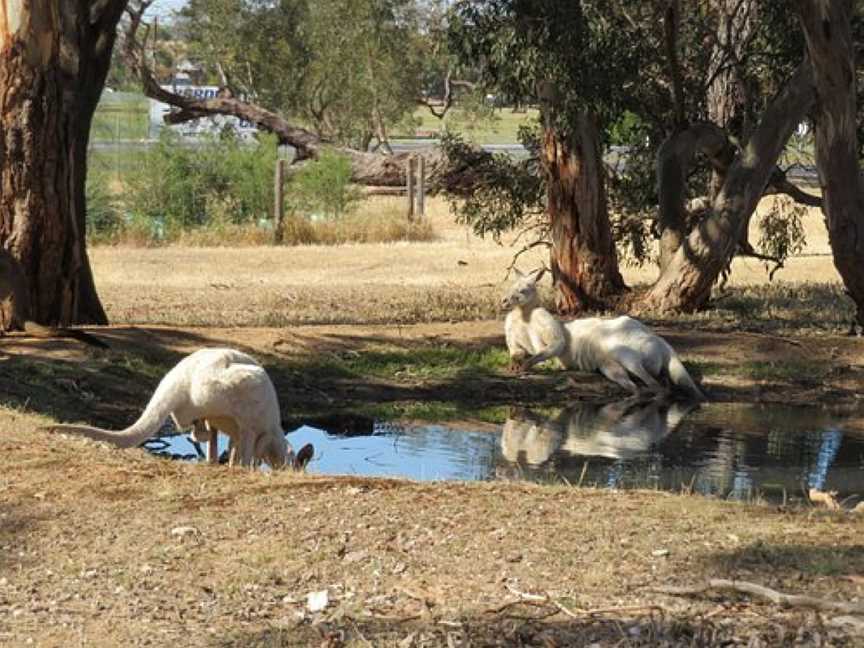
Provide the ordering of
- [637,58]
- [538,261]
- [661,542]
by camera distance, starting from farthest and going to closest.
→ [538,261], [637,58], [661,542]

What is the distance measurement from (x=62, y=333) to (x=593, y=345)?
5.08 metres

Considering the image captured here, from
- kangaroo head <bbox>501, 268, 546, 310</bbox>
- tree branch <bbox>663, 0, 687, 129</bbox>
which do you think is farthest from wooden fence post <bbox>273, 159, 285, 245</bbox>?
kangaroo head <bbox>501, 268, 546, 310</bbox>

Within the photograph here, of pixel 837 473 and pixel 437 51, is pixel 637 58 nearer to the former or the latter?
pixel 437 51

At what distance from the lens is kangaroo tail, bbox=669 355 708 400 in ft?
51.5

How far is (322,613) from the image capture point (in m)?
6.86

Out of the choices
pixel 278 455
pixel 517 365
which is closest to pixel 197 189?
pixel 517 365

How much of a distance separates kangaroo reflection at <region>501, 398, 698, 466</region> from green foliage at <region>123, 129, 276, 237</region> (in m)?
17.0

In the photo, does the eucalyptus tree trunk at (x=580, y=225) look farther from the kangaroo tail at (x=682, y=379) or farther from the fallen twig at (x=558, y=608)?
the fallen twig at (x=558, y=608)

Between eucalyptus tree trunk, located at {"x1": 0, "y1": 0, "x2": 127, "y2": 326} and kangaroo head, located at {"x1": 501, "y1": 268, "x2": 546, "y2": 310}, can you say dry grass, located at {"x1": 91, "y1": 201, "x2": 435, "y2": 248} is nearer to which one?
eucalyptus tree trunk, located at {"x1": 0, "y1": 0, "x2": 127, "y2": 326}

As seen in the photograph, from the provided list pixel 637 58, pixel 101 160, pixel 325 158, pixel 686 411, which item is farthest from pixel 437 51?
pixel 101 160

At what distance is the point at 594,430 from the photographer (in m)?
14.2

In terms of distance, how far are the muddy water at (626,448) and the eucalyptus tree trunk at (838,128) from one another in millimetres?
3153

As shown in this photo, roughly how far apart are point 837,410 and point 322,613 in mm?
9392

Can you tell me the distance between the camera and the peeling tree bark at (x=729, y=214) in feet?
65.7
